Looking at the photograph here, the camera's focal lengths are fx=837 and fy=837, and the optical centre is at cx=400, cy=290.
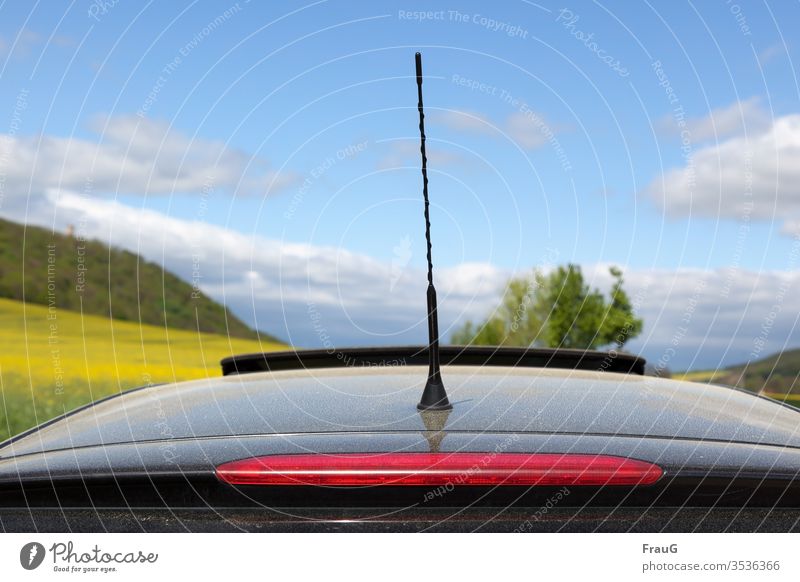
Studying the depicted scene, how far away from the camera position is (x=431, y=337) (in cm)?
248

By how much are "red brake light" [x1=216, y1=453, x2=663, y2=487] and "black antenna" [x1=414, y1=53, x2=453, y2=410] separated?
1.85ft

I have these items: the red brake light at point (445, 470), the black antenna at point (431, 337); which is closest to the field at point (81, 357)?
the black antenna at point (431, 337)

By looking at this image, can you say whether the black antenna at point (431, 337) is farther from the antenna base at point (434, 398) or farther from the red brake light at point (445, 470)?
the red brake light at point (445, 470)

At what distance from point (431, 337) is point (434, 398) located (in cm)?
18

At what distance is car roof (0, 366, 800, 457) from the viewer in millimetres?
2158

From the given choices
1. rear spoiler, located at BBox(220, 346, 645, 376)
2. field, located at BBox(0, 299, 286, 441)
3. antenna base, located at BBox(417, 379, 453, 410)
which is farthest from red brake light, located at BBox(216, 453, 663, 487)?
field, located at BBox(0, 299, 286, 441)

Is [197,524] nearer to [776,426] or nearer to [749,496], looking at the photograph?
[749,496]

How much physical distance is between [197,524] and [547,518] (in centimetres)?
75
